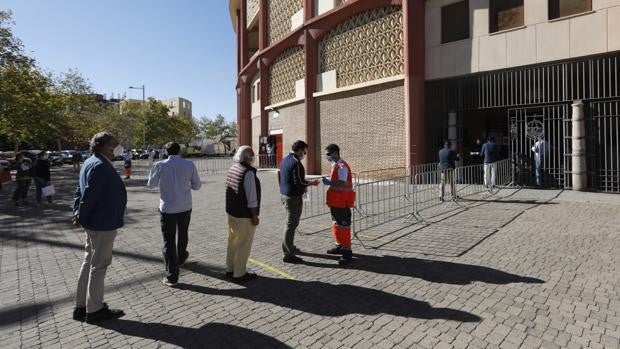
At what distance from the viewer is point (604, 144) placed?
13141 millimetres

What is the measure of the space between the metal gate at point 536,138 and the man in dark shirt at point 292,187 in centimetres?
1164

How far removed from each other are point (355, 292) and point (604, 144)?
12336 mm

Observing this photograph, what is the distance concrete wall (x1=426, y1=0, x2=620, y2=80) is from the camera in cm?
1259

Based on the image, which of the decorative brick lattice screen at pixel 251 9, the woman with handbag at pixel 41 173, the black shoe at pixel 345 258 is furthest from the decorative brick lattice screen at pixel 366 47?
the woman with handbag at pixel 41 173

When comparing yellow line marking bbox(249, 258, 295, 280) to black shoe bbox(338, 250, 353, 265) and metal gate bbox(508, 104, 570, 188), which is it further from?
metal gate bbox(508, 104, 570, 188)

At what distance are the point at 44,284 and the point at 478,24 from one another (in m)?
15.6

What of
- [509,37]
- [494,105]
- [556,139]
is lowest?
[556,139]

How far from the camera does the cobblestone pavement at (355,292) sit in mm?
3857

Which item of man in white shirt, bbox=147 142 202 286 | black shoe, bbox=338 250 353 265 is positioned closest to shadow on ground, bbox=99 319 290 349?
man in white shirt, bbox=147 142 202 286

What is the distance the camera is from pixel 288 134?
25.4 meters

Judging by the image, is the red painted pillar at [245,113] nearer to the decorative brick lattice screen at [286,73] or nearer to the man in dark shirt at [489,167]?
the decorative brick lattice screen at [286,73]

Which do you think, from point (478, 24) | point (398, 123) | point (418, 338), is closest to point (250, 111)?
point (398, 123)

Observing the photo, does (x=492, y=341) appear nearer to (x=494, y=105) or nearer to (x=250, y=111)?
(x=494, y=105)

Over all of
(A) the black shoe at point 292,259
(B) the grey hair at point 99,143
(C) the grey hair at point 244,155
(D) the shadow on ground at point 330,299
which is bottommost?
(D) the shadow on ground at point 330,299
